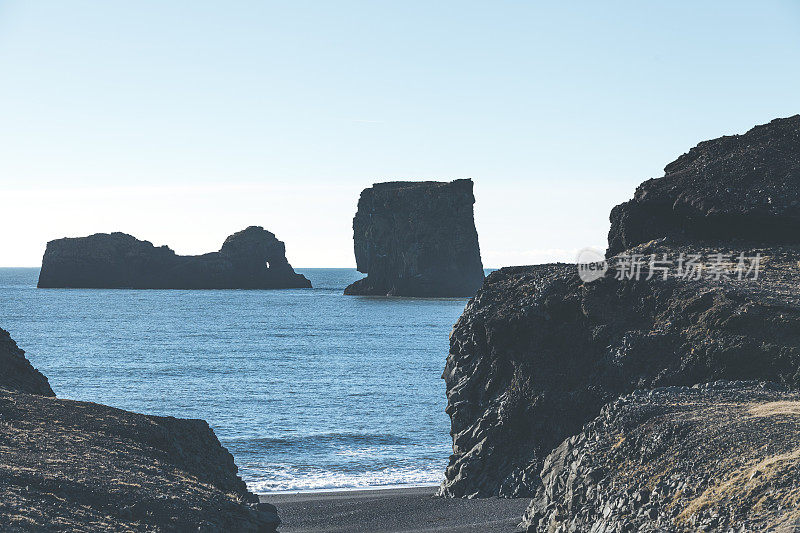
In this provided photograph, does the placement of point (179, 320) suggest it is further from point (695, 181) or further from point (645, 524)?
point (645, 524)

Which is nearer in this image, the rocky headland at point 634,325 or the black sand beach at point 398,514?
the black sand beach at point 398,514

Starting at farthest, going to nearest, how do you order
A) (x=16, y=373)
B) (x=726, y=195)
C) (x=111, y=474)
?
1. (x=726, y=195)
2. (x=16, y=373)
3. (x=111, y=474)

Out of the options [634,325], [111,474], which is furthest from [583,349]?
A: [111,474]

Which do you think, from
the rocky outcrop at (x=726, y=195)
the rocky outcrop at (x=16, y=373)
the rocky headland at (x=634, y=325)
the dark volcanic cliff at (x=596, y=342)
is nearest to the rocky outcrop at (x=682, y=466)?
the rocky headland at (x=634, y=325)

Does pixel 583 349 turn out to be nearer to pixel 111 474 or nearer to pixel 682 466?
pixel 682 466

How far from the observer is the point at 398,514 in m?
27.0

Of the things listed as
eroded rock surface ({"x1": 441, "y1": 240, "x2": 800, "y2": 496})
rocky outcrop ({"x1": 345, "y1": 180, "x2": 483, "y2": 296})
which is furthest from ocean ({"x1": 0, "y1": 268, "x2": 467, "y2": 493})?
rocky outcrop ({"x1": 345, "y1": 180, "x2": 483, "y2": 296})

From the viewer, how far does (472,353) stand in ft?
111

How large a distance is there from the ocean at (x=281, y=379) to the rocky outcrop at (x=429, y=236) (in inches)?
1772

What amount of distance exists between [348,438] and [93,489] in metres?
27.9

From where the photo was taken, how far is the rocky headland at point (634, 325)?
2711 centimetres

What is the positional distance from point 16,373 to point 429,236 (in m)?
162

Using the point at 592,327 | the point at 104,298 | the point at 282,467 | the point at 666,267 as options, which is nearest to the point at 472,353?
the point at 592,327

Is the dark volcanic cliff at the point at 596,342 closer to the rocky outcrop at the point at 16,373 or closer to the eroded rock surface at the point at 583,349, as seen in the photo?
the eroded rock surface at the point at 583,349
